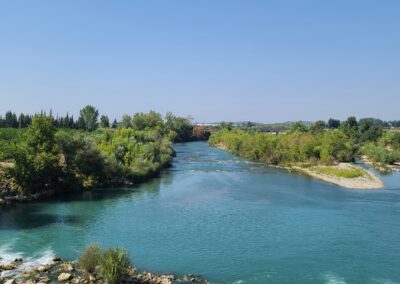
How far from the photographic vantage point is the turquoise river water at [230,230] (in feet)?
91.2

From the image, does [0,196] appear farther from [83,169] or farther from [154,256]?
[154,256]

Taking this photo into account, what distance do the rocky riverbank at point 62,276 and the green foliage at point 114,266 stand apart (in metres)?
0.75

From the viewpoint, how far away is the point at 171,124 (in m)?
162

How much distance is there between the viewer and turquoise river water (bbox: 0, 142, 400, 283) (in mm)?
27812

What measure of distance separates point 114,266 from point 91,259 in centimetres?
265

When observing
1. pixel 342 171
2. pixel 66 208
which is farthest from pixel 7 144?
pixel 342 171

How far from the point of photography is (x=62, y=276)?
2462 centimetres

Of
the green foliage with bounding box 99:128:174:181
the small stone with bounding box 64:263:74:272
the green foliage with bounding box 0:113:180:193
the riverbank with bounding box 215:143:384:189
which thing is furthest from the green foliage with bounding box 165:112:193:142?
the small stone with bounding box 64:263:74:272

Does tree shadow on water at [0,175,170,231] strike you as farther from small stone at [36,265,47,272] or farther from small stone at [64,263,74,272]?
small stone at [64,263,74,272]

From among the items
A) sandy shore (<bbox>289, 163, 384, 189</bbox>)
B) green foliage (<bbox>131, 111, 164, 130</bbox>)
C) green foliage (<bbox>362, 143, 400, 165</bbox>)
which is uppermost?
green foliage (<bbox>131, 111, 164, 130</bbox>)

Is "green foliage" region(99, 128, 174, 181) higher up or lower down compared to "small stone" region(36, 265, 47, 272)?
higher up

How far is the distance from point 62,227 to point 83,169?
19.2 meters

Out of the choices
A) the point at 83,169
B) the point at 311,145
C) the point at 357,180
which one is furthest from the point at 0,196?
the point at 311,145

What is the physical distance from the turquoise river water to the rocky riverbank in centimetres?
141
